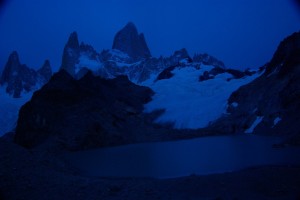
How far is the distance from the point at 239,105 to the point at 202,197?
180ft

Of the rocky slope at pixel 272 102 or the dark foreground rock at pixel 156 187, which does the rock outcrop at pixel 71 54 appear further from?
the dark foreground rock at pixel 156 187

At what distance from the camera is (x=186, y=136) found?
54781 millimetres

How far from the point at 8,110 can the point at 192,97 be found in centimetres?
12585

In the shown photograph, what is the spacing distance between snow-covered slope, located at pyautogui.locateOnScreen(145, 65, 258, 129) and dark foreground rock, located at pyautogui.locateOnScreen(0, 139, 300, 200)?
52266mm

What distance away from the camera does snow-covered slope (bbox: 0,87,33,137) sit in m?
158

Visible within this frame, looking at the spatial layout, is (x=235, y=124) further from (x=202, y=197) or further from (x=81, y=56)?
(x=81, y=56)

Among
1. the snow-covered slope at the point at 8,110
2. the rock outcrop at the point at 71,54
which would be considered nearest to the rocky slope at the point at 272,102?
the rock outcrop at the point at 71,54

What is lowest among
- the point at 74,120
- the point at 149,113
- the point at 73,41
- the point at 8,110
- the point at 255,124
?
the point at 255,124

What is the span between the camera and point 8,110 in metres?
180

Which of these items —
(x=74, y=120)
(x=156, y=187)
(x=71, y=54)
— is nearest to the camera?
(x=156, y=187)

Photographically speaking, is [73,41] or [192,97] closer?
[192,97]

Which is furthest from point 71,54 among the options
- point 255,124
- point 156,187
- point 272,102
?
point 156,187

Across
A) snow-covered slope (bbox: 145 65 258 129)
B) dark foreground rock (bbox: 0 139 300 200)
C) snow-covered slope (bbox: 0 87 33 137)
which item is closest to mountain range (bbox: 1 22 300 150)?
snow-covered slope (bbox: 145 65 258 129)

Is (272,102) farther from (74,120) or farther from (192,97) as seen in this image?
(192,97)
